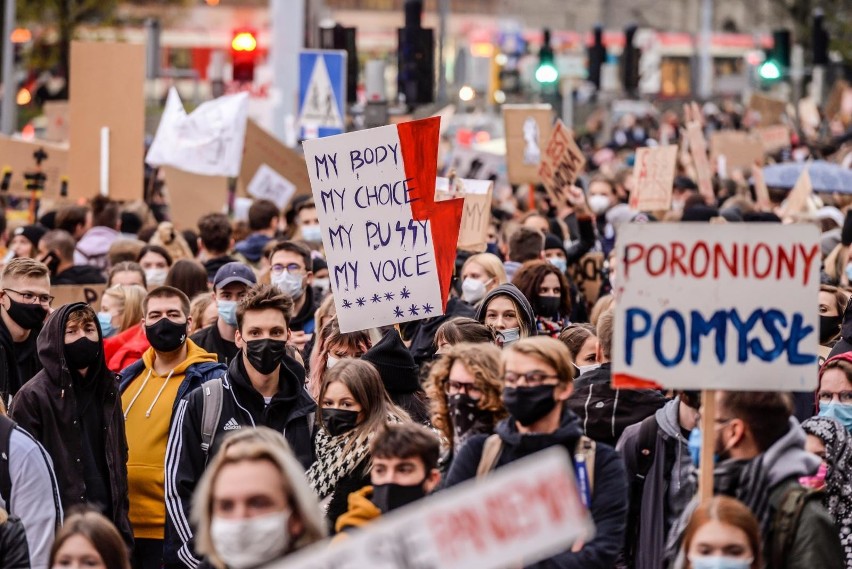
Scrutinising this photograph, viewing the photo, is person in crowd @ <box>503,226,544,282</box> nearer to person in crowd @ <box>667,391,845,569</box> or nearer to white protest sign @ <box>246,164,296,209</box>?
white protest sign @ <box>246,164,296,209</box>

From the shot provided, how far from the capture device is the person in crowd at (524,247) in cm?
1139

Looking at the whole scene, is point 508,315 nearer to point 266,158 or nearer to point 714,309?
point 714,309

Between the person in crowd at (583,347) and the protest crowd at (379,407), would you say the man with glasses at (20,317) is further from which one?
the person in crowd at (583,347)

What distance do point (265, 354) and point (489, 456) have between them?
188 cm

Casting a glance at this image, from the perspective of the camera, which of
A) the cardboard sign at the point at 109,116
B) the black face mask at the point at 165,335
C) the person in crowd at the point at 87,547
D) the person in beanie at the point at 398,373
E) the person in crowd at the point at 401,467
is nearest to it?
the person in crowd at the point at 87,547

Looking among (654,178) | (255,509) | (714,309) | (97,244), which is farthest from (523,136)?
(255,509)

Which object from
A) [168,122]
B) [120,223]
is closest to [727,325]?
[120,223]

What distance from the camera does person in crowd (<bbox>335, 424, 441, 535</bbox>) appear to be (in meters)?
5.41

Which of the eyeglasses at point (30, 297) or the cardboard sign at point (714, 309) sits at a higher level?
the cardboard sign at point (714, 309)

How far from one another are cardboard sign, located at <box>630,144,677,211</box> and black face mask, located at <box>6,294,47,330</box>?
23.9 feet

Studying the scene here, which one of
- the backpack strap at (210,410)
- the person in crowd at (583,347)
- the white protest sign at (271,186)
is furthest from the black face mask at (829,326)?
the white protest sign at (271,186)

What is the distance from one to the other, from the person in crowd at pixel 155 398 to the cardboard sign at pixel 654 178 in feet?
23.8

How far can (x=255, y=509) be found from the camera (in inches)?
176

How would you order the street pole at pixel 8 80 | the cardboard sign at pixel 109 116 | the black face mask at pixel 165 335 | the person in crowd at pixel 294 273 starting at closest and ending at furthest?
1. the black face mask at pixel 165 335
2. the person in crowd at pixel 294 273
3. the cardboard sign at pixel 109 116
4. the street pole at pixel 8 80
